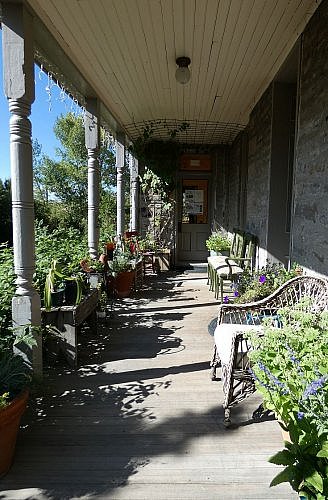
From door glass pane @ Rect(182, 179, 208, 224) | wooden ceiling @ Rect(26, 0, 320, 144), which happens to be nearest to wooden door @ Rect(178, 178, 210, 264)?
door glass pane @ Rect(182, 179, 208, 224)

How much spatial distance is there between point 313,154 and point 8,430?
2934mm

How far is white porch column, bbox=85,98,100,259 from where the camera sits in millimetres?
4316

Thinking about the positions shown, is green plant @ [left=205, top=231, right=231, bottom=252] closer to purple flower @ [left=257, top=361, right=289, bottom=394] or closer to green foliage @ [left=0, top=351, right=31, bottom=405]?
green foliage @ [left=0, top=351, right=31, bottom=405]

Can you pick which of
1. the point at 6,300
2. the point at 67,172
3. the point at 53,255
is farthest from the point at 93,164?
the point at 67,172

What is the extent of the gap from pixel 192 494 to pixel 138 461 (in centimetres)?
34

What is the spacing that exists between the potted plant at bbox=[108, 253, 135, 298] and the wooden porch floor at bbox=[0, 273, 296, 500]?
181cm

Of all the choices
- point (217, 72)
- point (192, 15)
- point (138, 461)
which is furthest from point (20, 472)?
point (217, 72)

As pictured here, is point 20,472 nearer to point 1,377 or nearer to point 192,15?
point 1,377

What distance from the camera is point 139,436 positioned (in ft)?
6.50

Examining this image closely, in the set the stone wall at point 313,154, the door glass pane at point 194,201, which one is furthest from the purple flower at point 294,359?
the door glass pane at point 194,201

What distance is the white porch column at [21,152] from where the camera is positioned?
7.37 ft

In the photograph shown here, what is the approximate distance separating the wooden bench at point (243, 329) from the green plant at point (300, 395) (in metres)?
0.39

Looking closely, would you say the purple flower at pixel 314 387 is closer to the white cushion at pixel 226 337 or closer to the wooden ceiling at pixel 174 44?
the white cushion at pixel 226 337

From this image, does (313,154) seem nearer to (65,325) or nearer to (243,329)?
(243,329)
